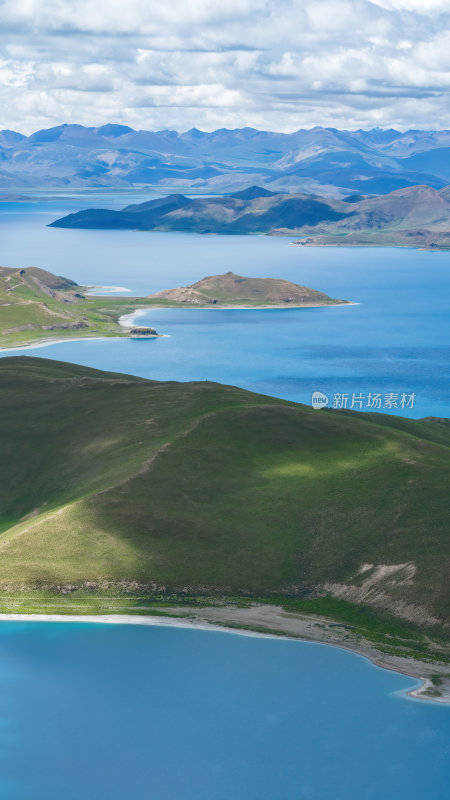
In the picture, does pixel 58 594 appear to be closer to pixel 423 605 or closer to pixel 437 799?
pixel 423 605

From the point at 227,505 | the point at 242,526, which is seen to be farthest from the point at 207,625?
the point at 227,505

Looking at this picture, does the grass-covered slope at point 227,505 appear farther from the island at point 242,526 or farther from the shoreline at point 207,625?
the shoreline at point 207,625

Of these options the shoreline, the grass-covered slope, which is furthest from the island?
the shoreline

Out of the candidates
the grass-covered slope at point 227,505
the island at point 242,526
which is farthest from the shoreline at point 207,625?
the grass-covered slope at point 227,505

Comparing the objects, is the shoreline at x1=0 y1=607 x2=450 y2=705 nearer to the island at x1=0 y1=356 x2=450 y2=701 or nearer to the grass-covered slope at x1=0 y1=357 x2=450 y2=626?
the island at x1=0 y1=356 x2=450 y2=701

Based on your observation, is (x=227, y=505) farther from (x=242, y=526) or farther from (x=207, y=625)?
(x=207, y=625)

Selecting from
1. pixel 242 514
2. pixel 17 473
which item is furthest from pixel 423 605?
pixel 17 473
